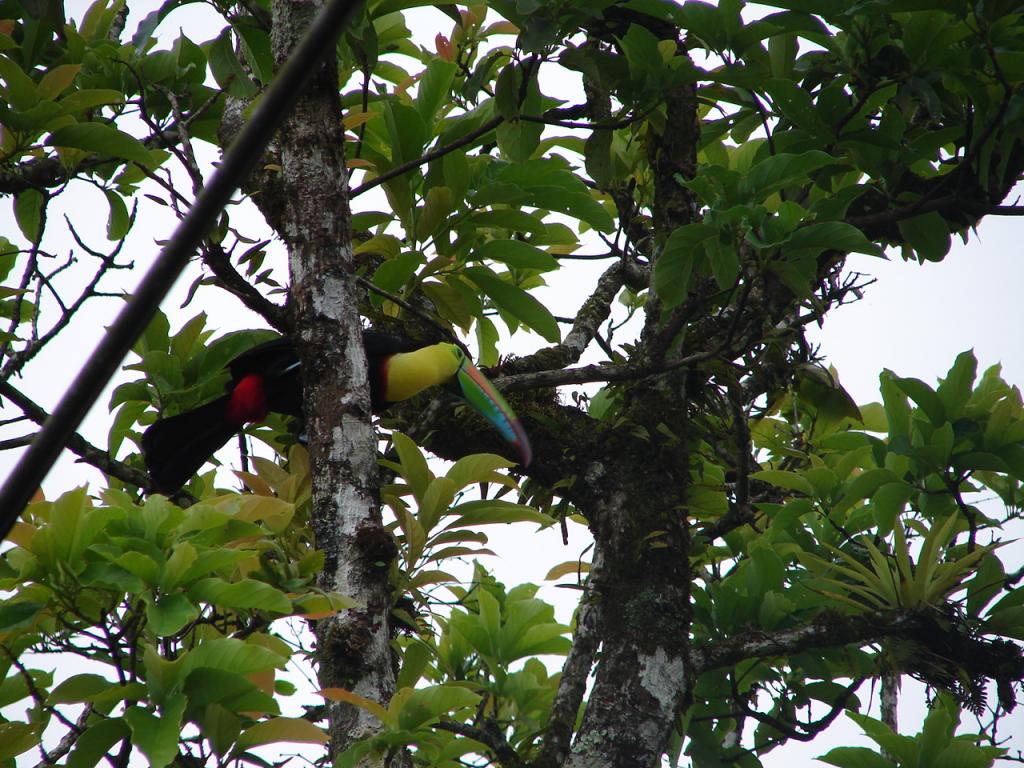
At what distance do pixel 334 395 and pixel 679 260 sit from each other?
1019mm

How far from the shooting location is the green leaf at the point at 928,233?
2.93 metres

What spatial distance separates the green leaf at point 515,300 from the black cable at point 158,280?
229 cm

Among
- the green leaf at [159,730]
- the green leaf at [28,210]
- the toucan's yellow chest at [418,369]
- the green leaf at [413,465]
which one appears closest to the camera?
the green leaf at [159,730]

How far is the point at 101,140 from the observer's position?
8.59ft

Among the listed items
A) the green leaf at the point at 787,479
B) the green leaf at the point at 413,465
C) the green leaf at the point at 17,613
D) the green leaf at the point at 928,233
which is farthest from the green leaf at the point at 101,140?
the green leaf at the point at 928,233

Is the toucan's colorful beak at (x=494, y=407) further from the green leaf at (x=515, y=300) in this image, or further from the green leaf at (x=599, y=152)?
the green leaf at (x=599, y=152)

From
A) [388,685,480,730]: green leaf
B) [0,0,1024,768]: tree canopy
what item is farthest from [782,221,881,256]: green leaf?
[388,685,480,730]: green leaf

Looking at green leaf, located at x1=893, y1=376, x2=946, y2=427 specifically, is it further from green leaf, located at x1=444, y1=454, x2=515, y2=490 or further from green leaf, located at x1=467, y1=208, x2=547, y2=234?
green leaf, located at x1=444, y1=454, x2=515, y2=490

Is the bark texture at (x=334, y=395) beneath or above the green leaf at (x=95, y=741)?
above

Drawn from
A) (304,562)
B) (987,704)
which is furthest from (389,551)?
(987,704)

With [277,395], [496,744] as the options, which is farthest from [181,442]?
[496,744]

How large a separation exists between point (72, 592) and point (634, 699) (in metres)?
1.56

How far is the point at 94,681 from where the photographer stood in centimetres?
178

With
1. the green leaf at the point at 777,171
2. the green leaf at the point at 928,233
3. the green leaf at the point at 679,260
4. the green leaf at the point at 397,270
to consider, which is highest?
the green leaf at the point at 928,233
